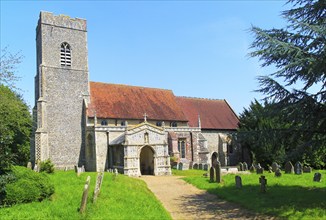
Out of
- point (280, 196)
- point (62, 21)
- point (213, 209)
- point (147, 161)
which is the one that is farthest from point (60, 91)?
point (280, 196)

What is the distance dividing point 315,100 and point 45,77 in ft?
85.4

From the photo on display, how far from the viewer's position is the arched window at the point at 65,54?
3228 centimetres

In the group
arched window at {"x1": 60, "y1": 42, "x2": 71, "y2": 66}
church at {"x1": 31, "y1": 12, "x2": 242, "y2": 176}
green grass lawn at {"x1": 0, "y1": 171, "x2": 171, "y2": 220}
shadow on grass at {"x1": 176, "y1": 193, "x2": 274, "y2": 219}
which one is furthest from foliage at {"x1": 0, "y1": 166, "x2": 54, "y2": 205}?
arched window at {"x1": 60, "y1": 42, "x2": 71, "y2": 66}

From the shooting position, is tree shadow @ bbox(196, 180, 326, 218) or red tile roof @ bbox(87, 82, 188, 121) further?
red tile roof @ bbox(87, 82, 188, 121)

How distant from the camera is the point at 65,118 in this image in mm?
30859

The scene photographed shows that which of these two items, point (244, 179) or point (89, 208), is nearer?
point (89, 208)

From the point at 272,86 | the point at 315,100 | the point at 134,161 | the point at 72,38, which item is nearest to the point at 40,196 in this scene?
the point at 272,86

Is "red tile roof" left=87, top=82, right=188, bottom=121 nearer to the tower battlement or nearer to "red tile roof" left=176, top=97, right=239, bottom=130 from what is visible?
"red tile roof" left=176, top=97, right=239, bottom=130

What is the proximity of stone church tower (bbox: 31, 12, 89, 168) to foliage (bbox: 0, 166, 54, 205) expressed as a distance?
653 inches

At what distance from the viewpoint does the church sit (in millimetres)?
27891

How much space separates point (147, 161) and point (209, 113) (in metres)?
12.4

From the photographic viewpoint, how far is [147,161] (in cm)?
2967

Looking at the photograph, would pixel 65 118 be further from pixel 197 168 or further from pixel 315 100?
pixel 315 100

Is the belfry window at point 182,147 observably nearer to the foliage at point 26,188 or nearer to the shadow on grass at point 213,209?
the shadow on grass at point 213,209
